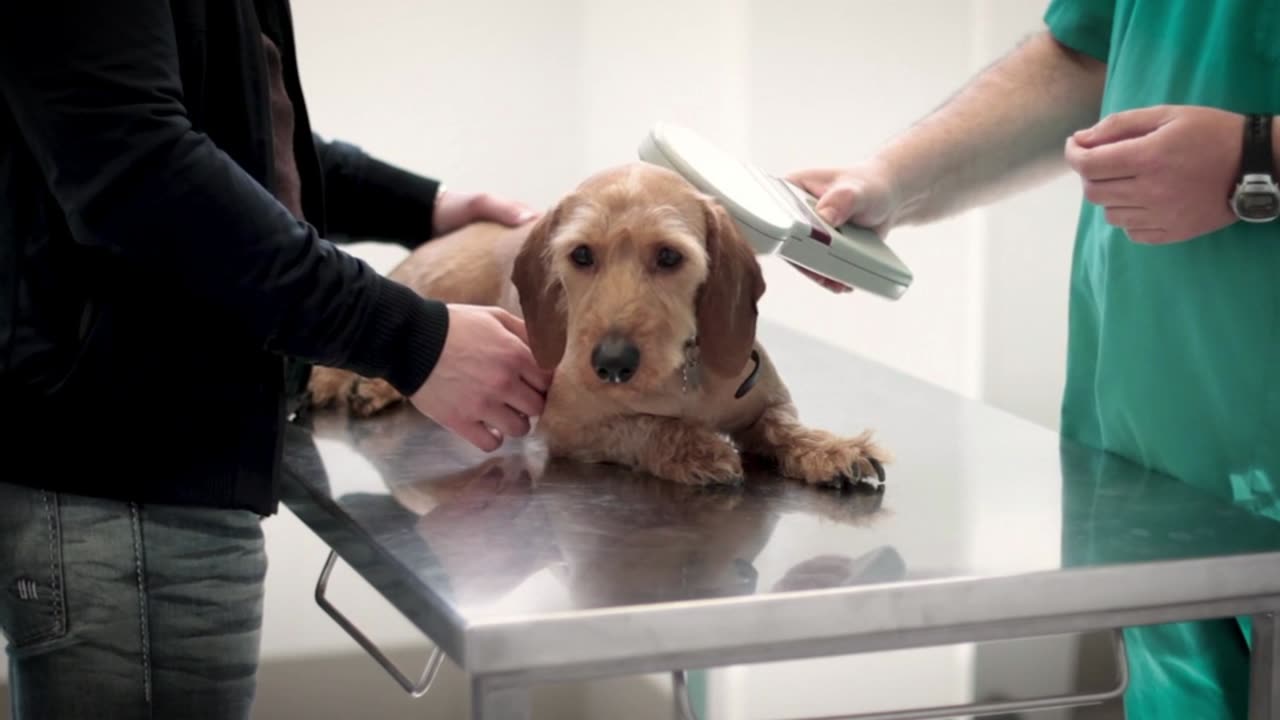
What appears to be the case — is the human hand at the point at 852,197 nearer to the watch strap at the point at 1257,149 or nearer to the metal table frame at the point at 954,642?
the watch strap at the point at 1257,149

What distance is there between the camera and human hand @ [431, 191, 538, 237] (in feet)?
7.08

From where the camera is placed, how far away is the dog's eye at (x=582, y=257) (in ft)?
4.97

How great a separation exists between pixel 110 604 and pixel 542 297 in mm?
537

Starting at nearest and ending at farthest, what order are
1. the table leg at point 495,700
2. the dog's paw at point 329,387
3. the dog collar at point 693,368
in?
the table leg at point 495,700
the dog collar at point 693,368
the dog's paw at point 329,387

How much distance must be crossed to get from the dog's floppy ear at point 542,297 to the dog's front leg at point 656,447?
0.10m

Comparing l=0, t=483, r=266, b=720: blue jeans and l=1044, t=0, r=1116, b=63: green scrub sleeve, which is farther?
l=1044, t=0, r=1116, b=63: green scrub sleeve

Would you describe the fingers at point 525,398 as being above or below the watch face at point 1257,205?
below

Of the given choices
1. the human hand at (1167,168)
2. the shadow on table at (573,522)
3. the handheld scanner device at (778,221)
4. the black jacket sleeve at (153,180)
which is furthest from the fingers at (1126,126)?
the black jacket sleeve at (153,180)

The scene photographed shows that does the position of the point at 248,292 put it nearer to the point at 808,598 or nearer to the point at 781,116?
the point at 808,598

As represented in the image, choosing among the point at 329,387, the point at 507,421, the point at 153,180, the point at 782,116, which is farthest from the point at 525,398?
the point at 782,116

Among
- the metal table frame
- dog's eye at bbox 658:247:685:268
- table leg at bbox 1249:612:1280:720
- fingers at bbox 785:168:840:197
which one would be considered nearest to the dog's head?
dog's eye at bbox 658:247:685:268

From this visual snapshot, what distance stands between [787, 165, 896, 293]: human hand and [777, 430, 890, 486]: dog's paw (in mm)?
230

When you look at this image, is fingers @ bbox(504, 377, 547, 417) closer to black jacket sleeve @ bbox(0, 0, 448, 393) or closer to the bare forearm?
black jacket sleeve @ bbox(0, 0, 448, 393)

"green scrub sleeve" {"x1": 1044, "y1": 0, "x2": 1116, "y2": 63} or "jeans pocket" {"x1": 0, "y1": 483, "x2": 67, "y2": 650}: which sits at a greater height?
"green scrub sleeve" {"x1": 1044, "y1": 0, "x2": 1116, "y2": 63}
